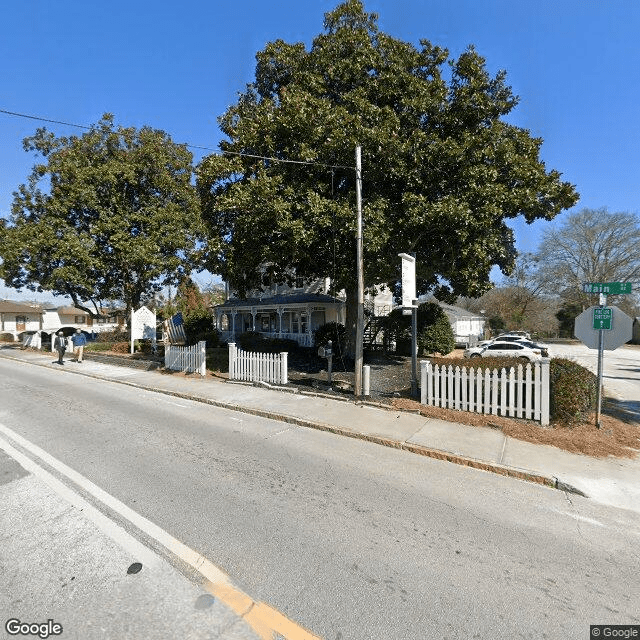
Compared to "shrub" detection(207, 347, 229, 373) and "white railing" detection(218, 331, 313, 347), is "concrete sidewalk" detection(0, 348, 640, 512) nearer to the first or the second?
"shrub" detection(207, 347, 229, 373)

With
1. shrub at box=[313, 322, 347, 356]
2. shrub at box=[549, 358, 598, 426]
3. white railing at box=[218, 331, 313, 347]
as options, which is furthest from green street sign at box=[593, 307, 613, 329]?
white railing at box=[218, 331, 313, 347]

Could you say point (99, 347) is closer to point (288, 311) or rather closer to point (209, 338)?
point (209, 338)

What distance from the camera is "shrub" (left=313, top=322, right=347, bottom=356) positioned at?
18.2m

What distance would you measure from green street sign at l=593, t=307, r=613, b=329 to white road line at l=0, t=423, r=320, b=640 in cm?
749

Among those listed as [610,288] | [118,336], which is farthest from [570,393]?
[118,336]

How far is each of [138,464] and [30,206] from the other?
917 inches

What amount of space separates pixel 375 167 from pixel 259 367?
7.02 meters

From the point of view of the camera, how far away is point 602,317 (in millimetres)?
7227

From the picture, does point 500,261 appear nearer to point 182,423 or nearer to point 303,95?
point 303,95

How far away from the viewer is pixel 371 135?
10.3m

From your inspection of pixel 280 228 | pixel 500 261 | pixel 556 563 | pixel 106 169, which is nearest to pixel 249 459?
pixel 556 563

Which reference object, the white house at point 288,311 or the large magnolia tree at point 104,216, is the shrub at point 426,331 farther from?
the large magnolia tree at point 104,216

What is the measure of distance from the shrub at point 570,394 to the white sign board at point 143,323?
1726 cm

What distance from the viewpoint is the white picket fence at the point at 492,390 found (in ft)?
24.9
